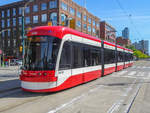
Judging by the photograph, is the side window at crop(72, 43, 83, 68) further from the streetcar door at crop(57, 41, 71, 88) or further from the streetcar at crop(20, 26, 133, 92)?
the streetcar door at crop(57, 41, 71, 88)

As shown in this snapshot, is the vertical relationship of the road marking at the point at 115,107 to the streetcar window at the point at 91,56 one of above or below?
below

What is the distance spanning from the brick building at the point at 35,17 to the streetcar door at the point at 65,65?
35509 millimetres

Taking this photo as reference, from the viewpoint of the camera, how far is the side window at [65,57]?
753 centimetres

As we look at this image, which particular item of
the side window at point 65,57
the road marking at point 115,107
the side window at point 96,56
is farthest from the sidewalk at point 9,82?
the road marking at point 115,107

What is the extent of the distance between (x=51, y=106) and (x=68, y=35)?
3.70 metres

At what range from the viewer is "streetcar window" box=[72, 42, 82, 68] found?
28.0 feet

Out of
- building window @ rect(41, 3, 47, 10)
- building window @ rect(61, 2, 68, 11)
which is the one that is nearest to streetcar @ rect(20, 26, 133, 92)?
building window @ rect(61, 2, 68, 11)

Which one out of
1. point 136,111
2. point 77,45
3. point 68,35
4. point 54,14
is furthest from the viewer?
point 54,14

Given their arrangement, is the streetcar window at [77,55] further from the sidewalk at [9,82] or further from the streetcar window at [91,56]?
the sidewalk at [9,82]

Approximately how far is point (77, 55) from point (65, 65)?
1.33m

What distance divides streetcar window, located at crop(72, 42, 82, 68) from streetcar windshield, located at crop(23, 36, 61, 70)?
1415 mm

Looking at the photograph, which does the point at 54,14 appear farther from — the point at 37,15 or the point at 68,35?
the point at 68,35

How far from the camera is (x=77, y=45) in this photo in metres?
8.93

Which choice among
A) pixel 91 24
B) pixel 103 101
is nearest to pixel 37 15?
pixel 91 24
